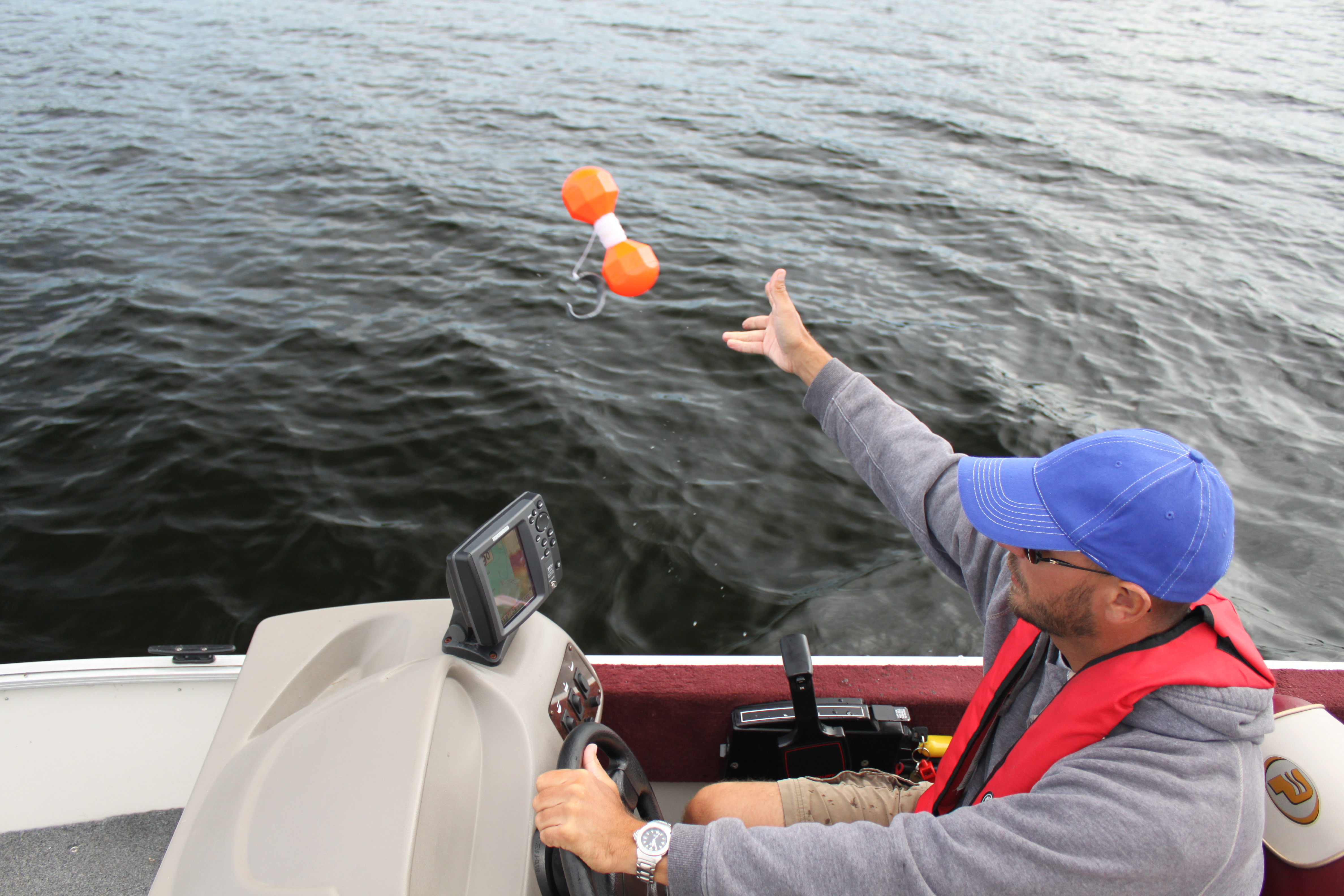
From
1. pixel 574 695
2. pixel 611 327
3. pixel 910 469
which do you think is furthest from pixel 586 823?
pixel 611 327

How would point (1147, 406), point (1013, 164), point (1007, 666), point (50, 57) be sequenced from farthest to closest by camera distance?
point (50, 57) → point (1013, 164) → point (1147, 406) → point (1007, 666)

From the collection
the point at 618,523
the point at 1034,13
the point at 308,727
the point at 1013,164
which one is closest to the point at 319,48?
the point at 1013,164

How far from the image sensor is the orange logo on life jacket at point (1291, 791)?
1368 millimetres

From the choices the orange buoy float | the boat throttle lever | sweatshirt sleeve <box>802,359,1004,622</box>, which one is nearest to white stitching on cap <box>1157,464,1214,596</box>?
sweatshirt sleeve <box>802,359,1004,622</box>

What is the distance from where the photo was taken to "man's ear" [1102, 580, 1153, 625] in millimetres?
1295

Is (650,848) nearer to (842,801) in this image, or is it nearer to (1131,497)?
(842,801)

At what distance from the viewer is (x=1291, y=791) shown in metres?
1.40

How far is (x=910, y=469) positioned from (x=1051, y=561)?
538 millimetres

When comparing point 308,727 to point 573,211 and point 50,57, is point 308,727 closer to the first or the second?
point 573,211

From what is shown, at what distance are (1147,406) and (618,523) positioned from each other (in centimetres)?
369

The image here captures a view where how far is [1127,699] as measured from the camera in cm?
123

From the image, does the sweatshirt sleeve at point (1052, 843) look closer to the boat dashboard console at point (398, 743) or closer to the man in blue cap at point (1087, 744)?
the man in blue cap at point (1087, 744)

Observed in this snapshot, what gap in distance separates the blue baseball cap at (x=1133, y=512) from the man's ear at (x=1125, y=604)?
0.03 metres

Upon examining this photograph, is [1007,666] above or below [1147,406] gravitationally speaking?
above
